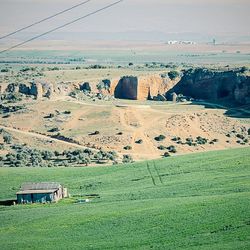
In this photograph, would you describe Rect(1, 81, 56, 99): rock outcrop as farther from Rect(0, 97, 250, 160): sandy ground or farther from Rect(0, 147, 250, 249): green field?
Rect(0, 147, 250, 249): green field

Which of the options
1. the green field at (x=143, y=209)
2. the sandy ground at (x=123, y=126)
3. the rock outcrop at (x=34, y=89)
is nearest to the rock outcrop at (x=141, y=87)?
the sandy ground at (x=123, y=126)

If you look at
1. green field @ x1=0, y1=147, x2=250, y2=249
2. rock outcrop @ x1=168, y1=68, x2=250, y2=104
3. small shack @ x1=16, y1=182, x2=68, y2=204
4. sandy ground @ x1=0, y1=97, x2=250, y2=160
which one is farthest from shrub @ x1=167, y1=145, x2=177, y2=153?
small shack @ x1=16, y1=182, x2=68, y2=204

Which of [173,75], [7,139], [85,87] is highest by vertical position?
[173,75]

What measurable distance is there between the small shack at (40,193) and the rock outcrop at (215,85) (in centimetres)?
4330

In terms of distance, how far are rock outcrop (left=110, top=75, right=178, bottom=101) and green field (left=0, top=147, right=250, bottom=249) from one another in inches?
1378

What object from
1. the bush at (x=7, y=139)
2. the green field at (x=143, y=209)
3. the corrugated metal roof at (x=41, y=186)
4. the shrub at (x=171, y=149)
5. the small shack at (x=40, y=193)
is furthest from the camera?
the bush at (x=7, y=139)

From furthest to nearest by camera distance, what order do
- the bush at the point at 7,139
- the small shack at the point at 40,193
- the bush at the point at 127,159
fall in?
1. the bush at the point at 7,139
2. the bush at the point at 127,159
3. the small shack at the point at 40,193

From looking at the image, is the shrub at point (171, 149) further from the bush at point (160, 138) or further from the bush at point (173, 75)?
the bush at point (173, 75)

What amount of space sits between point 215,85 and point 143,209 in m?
55.1

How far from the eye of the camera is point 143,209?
37.4 m

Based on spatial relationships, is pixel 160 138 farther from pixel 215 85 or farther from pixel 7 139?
pixel 215 85

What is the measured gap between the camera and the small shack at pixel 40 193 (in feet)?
153

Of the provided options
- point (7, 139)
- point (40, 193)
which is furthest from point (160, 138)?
point (40, 193)

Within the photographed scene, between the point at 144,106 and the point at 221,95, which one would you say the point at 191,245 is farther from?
the point at 221,95
